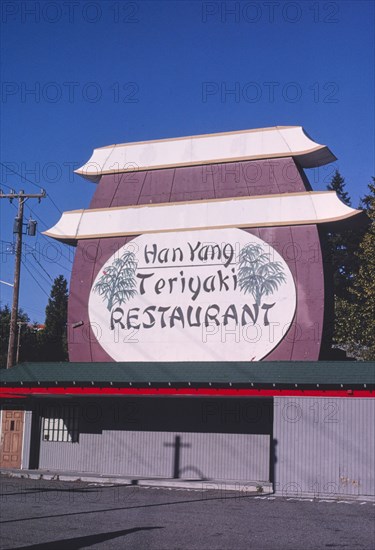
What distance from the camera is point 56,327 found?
3214 inches

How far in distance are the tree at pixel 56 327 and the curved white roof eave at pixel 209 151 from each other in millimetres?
37817

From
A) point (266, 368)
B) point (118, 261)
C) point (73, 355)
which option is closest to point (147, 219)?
point (118, 261)

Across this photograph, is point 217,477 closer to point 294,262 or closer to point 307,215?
point 294,262

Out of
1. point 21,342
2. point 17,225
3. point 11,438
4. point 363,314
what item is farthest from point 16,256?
point 21,342

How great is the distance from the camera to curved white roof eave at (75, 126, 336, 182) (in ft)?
85.8

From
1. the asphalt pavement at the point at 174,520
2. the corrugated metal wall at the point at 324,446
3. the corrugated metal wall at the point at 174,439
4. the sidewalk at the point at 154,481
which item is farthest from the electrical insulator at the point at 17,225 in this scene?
the corrugated metal wall at the point at 324,446

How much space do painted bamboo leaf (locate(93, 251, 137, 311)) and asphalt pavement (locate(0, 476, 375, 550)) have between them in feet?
24.3

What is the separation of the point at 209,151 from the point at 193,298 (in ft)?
19.0

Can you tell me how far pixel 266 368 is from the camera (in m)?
23.6

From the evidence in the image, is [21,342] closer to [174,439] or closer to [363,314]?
[363,314]

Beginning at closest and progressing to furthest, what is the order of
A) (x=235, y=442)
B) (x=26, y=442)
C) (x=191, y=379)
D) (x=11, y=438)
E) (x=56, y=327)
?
(x=191, y=379), (x=235, y=442), (x=26, y=442), (x=11, y=438), (x=56, y=327)

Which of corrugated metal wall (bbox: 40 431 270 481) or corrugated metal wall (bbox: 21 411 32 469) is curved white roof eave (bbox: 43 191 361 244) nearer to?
corrugated metal wall (bbox: 21 411 32 469)

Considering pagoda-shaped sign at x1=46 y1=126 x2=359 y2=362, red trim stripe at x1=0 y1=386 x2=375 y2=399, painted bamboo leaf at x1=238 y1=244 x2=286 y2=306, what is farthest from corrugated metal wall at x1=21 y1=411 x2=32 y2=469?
painted bamboo leaf at x1=238 y1=244 x2=286 y2=306

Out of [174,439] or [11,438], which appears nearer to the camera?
[174,439]
